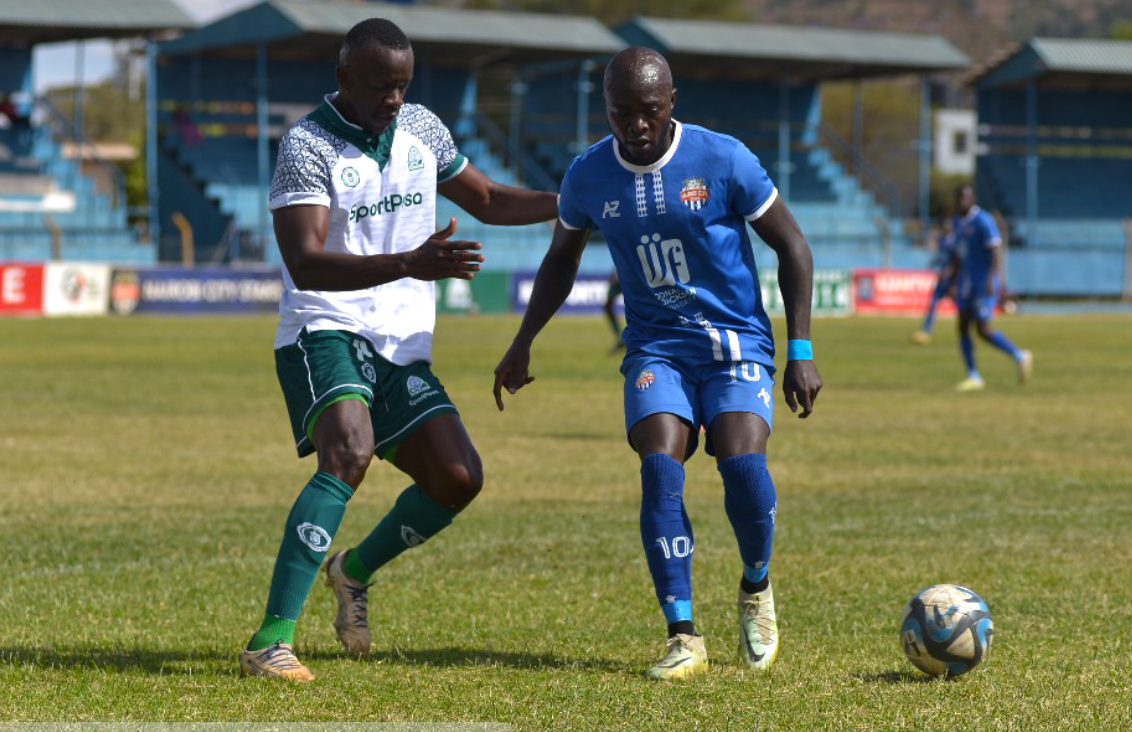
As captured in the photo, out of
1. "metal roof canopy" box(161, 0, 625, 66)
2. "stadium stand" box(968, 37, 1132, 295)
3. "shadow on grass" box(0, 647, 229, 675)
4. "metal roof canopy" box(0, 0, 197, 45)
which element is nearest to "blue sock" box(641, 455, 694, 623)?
"shadow on grass" box(0, 647, 229, 675)

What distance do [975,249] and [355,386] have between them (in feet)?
52.7

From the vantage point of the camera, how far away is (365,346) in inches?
241

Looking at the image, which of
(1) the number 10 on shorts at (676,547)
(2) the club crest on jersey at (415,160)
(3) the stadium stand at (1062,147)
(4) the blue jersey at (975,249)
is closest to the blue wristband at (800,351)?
(1) the number 10 on shorts at (676,547)

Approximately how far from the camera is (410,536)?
21.0 feet

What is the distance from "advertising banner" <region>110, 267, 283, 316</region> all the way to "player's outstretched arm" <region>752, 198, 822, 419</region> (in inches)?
1371

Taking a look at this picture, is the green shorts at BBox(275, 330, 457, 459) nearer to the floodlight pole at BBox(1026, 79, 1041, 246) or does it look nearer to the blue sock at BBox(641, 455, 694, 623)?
the blue sock at BBox(641, 455, 694, 623)

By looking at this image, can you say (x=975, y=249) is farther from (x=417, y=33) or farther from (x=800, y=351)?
(x=417, y=33)

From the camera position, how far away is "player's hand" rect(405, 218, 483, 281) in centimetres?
553

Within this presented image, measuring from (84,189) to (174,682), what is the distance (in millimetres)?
45391

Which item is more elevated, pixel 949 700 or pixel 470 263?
pixel 470 263

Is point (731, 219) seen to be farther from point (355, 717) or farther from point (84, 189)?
point (84, 189)

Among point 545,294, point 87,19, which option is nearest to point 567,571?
point 545,294

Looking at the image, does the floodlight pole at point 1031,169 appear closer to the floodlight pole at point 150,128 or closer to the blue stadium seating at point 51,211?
the floodlight pole at point 150,128

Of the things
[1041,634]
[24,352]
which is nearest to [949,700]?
[1041,634]
